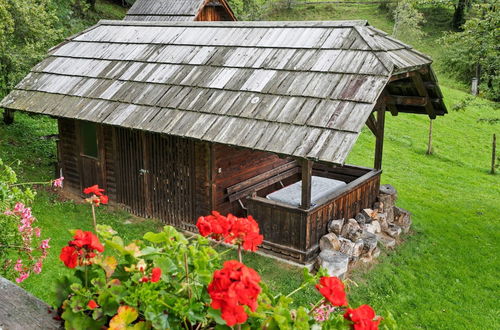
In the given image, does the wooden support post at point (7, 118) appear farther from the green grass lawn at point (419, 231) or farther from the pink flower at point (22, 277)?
the pink flower at point (22, 277)

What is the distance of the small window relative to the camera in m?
10.6

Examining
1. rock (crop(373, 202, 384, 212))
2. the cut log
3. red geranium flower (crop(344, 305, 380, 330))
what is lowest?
rock (crop(373, 202, 384, 212))

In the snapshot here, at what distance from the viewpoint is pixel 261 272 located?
7.93 metres

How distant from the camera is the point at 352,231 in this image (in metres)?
8.72

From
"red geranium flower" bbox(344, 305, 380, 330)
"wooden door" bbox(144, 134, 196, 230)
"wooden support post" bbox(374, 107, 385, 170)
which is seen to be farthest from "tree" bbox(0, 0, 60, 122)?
"red geranium flower" bbox(344, 305, 380, 330)

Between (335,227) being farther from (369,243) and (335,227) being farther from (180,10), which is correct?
(180,10)

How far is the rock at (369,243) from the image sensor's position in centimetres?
858

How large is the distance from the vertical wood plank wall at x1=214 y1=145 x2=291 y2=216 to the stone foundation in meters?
1.97

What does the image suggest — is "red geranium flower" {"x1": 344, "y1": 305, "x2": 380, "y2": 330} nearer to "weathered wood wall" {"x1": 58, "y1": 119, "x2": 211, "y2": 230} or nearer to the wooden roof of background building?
the wooden roof of background building

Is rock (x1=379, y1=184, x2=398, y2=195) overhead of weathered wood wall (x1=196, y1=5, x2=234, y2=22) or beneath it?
beneath

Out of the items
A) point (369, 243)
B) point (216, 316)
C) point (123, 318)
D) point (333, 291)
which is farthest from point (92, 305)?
point (369, 243)

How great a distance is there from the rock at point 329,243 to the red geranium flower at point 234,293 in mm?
6656

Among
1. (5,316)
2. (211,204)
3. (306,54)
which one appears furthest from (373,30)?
(5,316)

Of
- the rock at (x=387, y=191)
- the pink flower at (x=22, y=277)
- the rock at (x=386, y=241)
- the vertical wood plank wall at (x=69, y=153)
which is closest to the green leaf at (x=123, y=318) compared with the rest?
the pink flower at (x=22, y=277)
